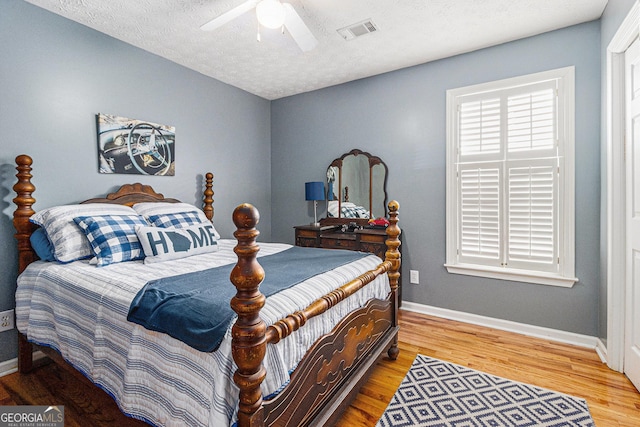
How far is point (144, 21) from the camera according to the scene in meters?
2.49

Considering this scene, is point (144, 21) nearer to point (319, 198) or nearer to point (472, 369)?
point (319, 198)

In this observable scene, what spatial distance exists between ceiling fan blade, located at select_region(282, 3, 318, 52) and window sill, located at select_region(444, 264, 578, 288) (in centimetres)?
239

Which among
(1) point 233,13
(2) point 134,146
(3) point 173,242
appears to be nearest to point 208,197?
(2) point 134,146

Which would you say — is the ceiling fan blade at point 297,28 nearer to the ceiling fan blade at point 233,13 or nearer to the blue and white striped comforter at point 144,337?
the ceiling fan blade at point 233,13

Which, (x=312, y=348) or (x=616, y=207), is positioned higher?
(x=616, y=207)

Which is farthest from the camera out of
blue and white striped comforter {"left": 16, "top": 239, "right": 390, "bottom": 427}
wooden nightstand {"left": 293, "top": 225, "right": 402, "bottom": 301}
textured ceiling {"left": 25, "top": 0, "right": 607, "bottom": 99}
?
wooden nightstand {"left": 293, "top": 225, "right": 402, "bottom": 301}

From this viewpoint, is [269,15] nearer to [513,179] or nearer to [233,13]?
[233,13]

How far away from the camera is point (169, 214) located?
2.72m

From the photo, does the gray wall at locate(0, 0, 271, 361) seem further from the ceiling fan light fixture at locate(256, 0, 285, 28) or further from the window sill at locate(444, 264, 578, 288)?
the window sill at locate(444, 264, 578, 288)

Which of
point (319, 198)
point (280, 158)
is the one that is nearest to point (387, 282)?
point (319, 198)

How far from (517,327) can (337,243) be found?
→ 184cm

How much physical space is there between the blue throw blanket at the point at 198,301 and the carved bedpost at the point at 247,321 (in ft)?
0.40

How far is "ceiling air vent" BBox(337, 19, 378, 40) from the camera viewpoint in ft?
8.35

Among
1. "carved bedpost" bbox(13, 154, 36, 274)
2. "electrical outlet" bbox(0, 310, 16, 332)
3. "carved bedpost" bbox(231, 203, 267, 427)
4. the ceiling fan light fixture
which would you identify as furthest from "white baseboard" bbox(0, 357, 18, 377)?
the ceiling fan light fixture
